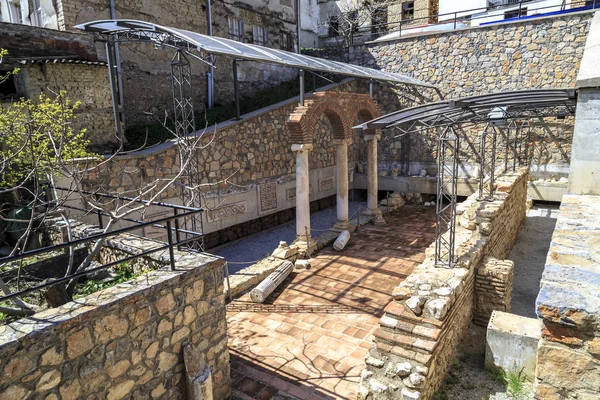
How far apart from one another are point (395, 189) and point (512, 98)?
32.8 feet

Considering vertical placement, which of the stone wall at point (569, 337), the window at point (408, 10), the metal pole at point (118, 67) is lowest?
the stone wall at point (569, 337)

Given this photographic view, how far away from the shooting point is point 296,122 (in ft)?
31.0

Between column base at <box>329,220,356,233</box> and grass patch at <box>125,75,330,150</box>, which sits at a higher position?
grass patch at <box>125,75,330,150</box>

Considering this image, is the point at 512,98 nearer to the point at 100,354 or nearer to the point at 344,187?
the point at 344,187

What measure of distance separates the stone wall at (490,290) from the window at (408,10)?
66.3 feet

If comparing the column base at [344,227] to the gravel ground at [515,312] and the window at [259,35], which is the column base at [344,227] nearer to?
the gravel ground at [515,312]

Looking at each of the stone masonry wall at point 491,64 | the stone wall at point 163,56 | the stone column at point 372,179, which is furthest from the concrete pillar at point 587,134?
the stone wall at point 163,56

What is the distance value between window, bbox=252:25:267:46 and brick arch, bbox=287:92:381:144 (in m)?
7.44

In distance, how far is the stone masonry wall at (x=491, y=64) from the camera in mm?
13477

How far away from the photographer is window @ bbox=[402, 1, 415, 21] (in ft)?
72.3

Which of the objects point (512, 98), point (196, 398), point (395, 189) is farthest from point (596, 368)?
point (395, 189)

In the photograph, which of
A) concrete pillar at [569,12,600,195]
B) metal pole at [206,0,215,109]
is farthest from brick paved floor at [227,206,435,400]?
metal pole at [206,0,215,109]

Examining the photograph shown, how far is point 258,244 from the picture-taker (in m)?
11.9

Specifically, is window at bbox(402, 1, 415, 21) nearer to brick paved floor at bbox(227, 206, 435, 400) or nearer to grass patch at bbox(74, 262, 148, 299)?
brick paved floor at bbox(227, 206, 435, 400)
